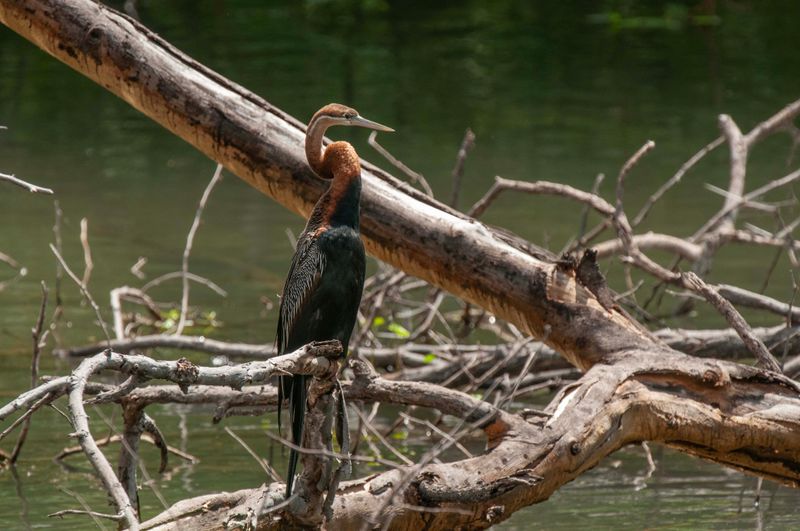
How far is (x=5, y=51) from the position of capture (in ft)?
55.7

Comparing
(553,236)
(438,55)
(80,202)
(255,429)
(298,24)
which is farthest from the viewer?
(298,24)

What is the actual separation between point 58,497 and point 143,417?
47.8 inches

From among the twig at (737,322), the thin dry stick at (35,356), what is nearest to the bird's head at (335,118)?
the twig at (737,322)

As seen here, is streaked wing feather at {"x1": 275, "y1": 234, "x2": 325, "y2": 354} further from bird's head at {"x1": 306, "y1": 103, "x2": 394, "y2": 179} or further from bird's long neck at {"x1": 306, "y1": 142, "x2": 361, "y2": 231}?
bird's head at {"x1": 306, "y1": 103, "x2": 394, "y2": 179}

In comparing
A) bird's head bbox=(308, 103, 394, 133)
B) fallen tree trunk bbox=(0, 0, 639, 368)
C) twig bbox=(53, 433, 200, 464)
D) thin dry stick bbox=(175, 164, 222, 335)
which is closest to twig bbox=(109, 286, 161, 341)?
thin dry stick bbox=(175, 164, 222, 335)

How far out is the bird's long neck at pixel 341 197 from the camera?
12.2ft

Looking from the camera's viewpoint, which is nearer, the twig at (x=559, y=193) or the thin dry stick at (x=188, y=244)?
the twig at (x=559, y=193)

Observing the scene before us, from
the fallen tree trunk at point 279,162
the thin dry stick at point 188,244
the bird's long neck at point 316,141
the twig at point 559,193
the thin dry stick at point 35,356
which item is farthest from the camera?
the thin dry stick at point 188,244

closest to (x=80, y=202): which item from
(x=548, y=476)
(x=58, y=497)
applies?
(x=58, y=497)

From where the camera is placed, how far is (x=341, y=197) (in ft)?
12.2

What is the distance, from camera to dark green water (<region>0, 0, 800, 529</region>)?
5.14 m

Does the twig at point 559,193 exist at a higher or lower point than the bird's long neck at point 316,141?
lower

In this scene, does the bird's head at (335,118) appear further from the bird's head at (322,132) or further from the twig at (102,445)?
the twig at (102,445)

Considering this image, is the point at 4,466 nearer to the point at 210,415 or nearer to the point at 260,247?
the point at 210,415
